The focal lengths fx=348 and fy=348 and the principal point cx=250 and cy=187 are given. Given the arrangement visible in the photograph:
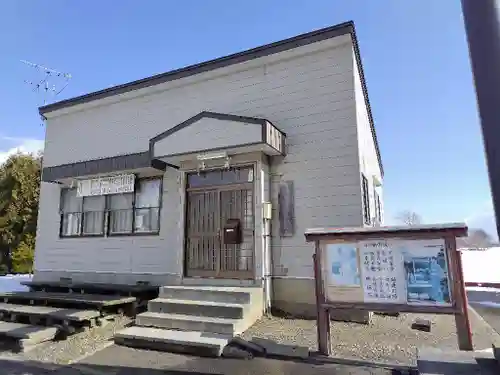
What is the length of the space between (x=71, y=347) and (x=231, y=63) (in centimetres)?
676

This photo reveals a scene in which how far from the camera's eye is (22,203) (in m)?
18.6

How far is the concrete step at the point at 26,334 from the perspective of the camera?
559 centimetres

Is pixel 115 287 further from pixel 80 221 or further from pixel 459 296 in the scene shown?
pixel 459 296

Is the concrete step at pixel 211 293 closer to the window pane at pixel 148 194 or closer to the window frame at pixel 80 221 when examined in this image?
the window pane at pixel 148 194

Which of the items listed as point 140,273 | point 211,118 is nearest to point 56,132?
Result: point 140,273

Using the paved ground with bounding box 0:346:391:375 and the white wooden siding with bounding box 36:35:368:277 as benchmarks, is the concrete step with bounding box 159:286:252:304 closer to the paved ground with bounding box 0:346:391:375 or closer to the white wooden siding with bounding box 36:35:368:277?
the white wooden siding with bounding box 36:35:368:277

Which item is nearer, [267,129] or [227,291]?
[227,291]

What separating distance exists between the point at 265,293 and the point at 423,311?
3.24m

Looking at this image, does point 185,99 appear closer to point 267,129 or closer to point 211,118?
point 211,118

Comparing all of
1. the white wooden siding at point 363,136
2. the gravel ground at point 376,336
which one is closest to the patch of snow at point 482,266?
the white wooden siding at point 363,136

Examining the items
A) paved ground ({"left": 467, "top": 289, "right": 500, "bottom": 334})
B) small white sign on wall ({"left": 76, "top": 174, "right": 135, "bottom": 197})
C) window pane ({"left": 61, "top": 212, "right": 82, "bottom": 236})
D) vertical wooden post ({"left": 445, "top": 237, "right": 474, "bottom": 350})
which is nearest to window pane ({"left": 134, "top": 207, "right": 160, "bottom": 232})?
small white sign on wall ({"left": 76, "top": 174, "right": 135, "bottom": 197})

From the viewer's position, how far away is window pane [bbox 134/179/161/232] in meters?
8.95

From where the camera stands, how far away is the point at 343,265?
16.0 feet

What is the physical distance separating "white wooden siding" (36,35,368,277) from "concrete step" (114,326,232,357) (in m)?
2.17
